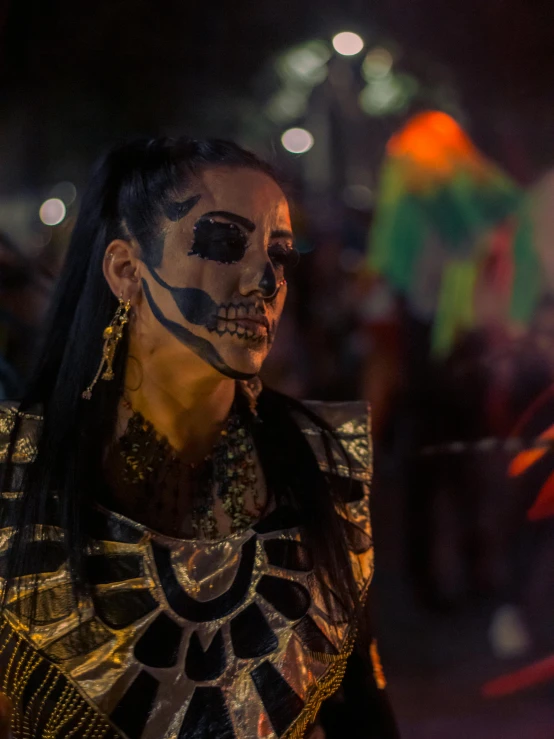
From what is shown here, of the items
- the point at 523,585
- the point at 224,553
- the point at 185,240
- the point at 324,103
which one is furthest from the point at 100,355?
the point at 324,103

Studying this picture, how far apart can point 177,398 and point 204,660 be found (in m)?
0.39

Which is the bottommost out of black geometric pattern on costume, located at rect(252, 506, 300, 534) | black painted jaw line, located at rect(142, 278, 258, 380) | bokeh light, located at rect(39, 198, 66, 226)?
black geometric pattern on costume, located at rect(252, 506, 300, 534)

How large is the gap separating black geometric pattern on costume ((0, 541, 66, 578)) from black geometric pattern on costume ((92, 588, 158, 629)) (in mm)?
70

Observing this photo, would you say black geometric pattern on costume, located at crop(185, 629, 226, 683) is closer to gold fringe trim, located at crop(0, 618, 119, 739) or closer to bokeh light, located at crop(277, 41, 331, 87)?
gold fringe trim, located at crop(0, 618, 119, 739)

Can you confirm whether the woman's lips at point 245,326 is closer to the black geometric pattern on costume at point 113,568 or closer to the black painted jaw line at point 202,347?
the black painted jaw line at point 202,347

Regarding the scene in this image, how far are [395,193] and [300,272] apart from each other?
79 cm

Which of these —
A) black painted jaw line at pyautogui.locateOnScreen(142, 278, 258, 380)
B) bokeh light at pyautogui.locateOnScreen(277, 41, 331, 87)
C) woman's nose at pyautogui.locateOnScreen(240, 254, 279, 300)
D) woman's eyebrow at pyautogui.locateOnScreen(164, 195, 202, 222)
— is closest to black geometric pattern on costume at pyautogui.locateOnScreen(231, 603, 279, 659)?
black painted jaw line at pyautogui.locateOnScreen(142, 278, 258, 380)

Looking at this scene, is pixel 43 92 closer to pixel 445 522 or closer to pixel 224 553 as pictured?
pixel 224 553

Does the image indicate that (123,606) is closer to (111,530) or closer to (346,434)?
(111,530)

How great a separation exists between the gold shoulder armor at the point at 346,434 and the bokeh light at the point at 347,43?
3.19 ft

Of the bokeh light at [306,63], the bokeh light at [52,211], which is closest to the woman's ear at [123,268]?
the bokeh light at [52,211]

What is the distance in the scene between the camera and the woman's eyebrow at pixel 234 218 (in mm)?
1075

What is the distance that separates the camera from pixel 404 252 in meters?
3.03

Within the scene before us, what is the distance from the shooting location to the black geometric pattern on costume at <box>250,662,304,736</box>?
1.05m
